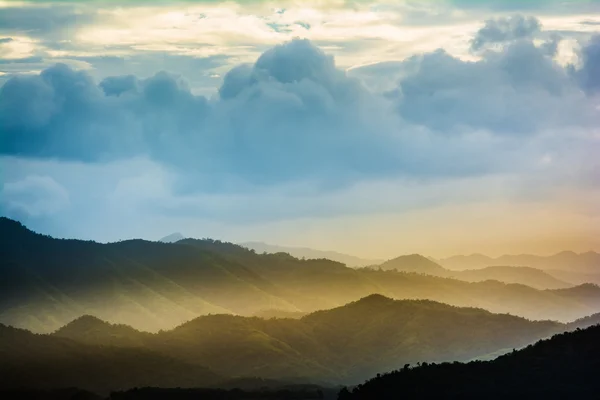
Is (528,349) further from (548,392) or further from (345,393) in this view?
(345,393)

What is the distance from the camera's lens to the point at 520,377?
448 feet

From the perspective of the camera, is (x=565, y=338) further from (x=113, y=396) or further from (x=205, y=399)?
(x=113, y=396)

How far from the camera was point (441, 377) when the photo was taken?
146375 millimetres

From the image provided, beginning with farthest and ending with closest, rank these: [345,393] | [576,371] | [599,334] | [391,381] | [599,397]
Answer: [345,393], [391,381], [599,334], [576,371], [599,397]

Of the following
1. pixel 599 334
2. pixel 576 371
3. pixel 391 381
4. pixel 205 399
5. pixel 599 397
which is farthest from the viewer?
pixel 205 399

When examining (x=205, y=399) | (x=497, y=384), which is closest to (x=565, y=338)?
(x=497, y=384)

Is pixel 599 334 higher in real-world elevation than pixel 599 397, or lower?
higher

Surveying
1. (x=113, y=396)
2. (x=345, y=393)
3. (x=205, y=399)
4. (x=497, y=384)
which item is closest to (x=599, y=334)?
(x=497, y=384)

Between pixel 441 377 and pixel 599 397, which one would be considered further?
pixel 441 377

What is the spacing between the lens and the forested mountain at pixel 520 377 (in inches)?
5059

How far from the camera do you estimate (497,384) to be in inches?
5364

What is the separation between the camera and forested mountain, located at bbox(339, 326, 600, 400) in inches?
5059

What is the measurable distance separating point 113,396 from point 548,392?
336 ft

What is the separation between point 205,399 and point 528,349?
245 ft
